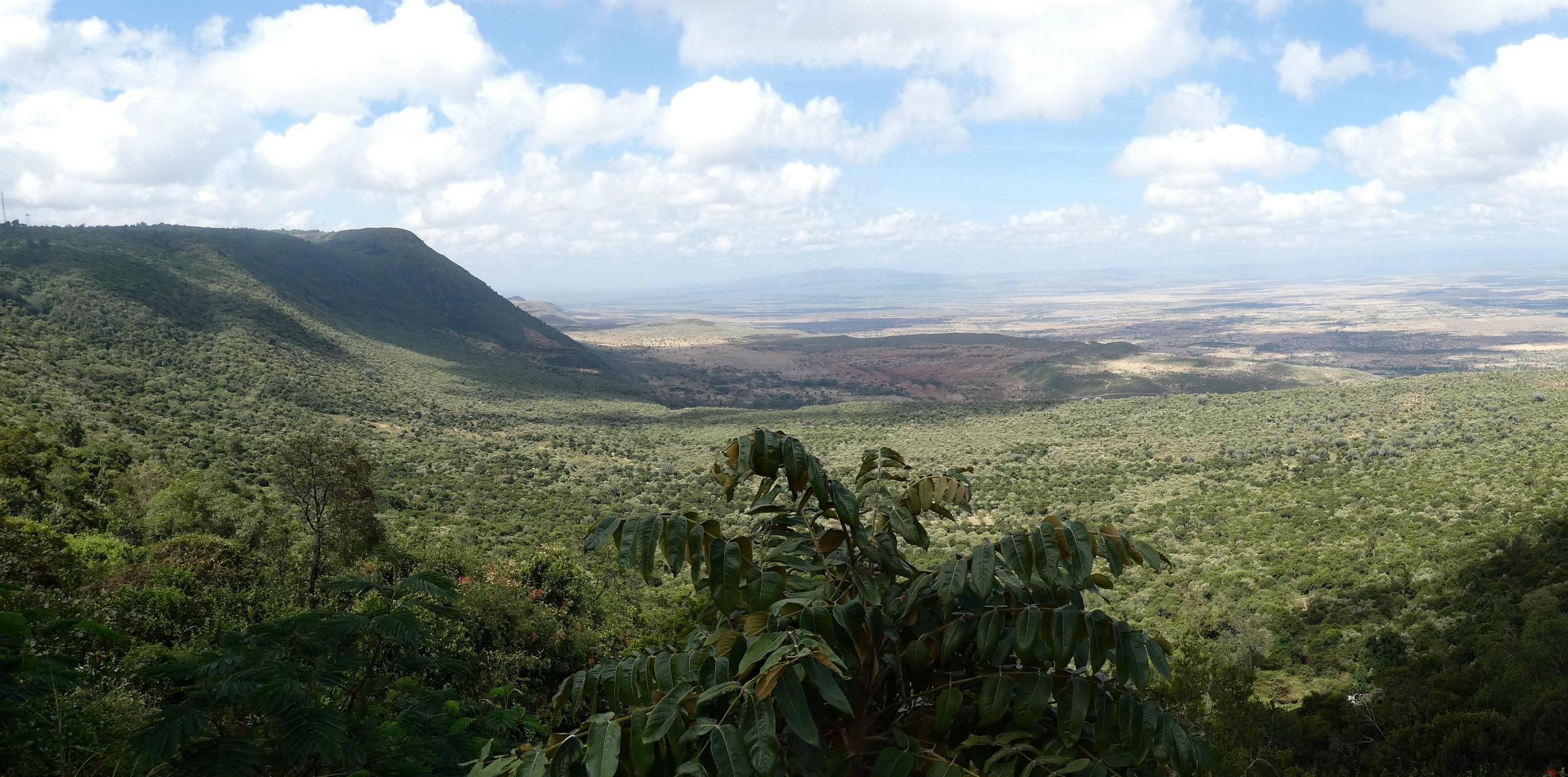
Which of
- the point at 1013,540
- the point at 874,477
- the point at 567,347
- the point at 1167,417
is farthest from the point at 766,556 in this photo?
the point at 567,347

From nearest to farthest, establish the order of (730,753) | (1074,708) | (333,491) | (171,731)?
1. (730,753)
2. (1074,708)
3. (171,731)
4. (333,491)

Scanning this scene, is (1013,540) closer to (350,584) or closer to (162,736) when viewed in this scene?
(162,736)

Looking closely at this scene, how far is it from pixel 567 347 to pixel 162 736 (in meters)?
111

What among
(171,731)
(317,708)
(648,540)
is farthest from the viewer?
(317,708)

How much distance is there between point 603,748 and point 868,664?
2.99ft

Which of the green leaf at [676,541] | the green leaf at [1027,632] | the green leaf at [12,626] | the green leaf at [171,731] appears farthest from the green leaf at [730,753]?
the green leaf at [12,626]

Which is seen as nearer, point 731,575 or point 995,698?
point 995,698

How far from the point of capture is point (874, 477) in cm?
310

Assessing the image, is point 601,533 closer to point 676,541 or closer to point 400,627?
point 676,541

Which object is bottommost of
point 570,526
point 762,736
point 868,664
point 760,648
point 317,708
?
point 570,526

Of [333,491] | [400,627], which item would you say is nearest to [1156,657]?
[400,627]

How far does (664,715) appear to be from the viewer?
207 cm

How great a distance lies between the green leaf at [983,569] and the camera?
2.36 metres

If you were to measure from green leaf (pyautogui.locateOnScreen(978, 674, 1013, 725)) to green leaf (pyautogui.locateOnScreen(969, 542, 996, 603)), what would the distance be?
0.79 ft
